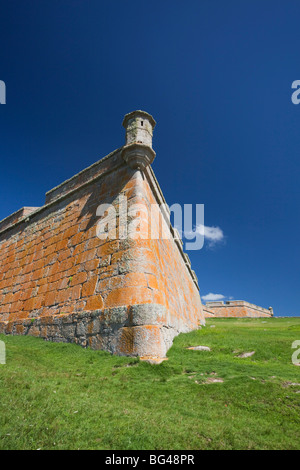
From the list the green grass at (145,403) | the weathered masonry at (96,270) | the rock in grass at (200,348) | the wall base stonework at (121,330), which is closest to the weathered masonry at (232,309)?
the weathered masonry at (96,270)

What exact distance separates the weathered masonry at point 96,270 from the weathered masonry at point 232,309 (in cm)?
2367

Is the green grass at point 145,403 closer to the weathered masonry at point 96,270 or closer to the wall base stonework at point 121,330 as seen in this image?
the wall base stonework at point 121,330

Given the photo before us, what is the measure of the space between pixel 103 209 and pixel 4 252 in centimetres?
689

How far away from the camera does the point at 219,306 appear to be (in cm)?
3161

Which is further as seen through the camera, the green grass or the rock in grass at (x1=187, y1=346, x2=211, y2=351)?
the rock in grass at (x1=187, y1=346, x2=211, y2=351)

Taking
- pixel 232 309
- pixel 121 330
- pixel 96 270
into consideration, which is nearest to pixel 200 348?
pixel 121 330

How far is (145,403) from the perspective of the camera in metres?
3.11

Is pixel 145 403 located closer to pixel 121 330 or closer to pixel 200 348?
pixel 121 330

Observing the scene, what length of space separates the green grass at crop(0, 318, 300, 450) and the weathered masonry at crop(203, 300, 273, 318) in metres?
26.5

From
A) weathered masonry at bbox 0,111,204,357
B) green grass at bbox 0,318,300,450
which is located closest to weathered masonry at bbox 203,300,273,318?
weathered masonry at bbox 0,111,204,357

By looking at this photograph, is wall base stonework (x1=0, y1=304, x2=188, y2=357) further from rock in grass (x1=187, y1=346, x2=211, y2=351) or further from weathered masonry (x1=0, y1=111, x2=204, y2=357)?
rock in grass (x1=187, y1=346, x2=211, y2=351)

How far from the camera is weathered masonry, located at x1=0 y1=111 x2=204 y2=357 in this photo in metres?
5.23
